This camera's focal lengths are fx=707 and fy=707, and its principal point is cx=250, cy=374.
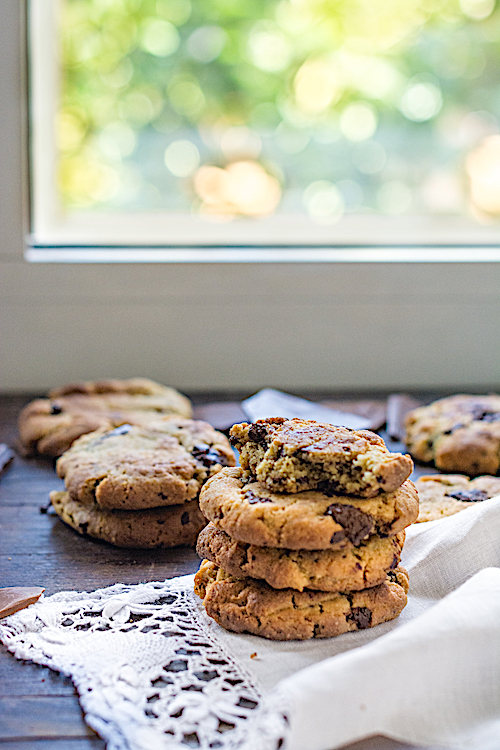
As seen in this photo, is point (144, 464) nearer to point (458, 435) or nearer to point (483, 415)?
point (458, 435)

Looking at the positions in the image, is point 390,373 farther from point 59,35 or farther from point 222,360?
point 59,35

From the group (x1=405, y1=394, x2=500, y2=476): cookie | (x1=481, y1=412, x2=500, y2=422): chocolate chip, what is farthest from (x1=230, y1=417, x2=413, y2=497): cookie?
(x1=481, y1=412, x2=500, y2=422): chocolate chip

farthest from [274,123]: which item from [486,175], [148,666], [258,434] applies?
[148,666]

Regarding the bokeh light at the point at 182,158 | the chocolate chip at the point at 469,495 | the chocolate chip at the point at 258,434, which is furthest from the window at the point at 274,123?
the chocolate chip at the point at 258,434

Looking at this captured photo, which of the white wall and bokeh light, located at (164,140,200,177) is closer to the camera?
the white wall

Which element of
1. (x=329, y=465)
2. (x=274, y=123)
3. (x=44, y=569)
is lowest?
(x=44, y=569)

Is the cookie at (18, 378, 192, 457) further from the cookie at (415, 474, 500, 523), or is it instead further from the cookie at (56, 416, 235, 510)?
the cookie at (415, 474, 500, 523)

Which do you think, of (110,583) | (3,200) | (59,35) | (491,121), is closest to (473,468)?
(110,583)
